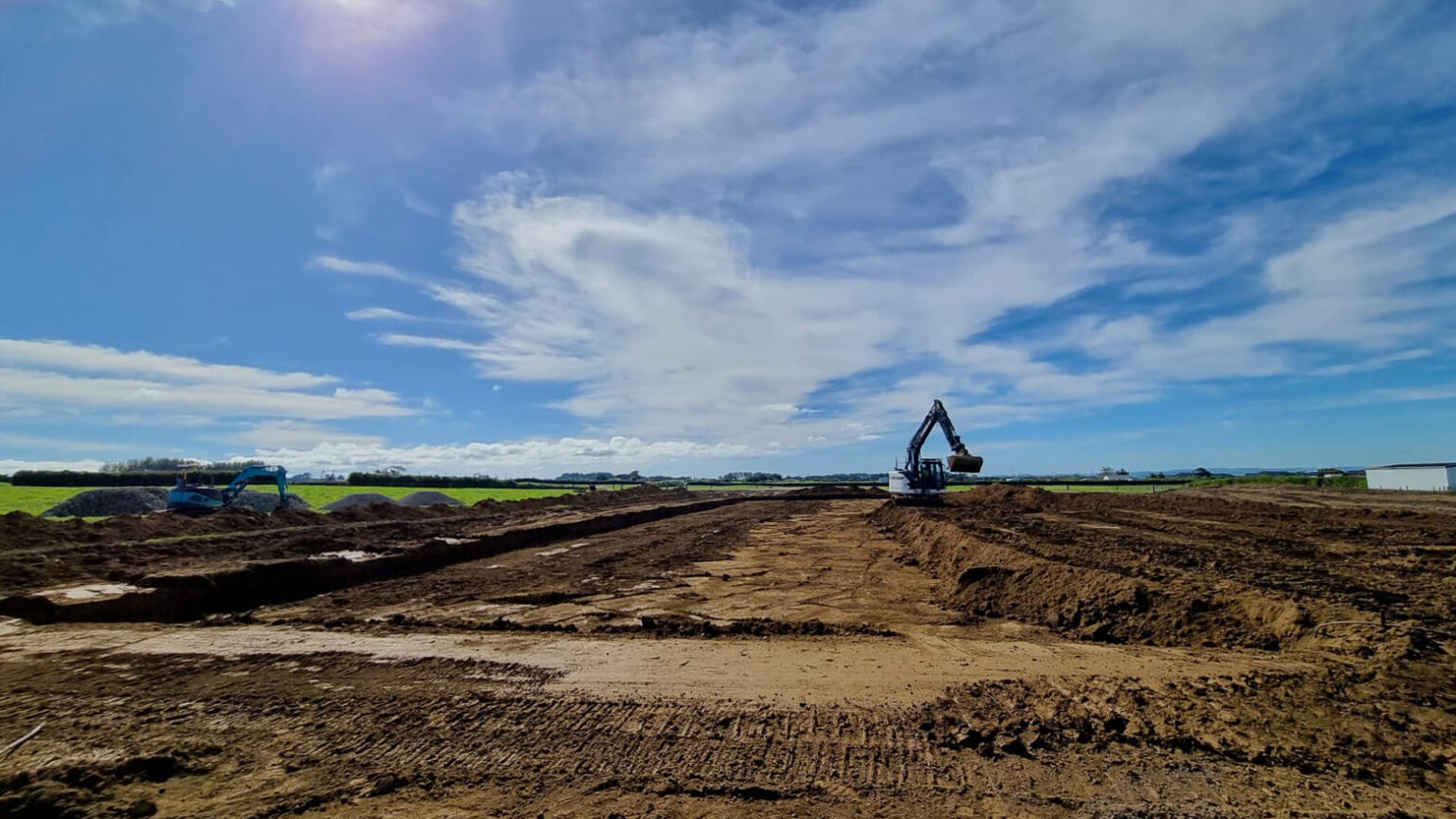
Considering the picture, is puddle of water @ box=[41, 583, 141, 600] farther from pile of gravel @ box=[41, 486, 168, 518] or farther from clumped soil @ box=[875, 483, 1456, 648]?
pile of gravel @ box=[41, 486, 168, 518]

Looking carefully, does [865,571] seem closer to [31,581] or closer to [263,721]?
[263,721]

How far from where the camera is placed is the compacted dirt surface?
12.8 ft

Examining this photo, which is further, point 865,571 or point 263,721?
A: point 865,571

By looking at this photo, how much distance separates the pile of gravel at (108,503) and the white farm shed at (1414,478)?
212ft

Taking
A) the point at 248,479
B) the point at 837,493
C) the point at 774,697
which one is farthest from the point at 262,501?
the point at 837,493

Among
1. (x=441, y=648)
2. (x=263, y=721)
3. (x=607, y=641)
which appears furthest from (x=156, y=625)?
(x=607, y=641)

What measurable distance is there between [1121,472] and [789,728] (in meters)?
113

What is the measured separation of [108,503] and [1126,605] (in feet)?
126

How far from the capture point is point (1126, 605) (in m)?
7.89

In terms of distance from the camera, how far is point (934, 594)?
10.6 meters

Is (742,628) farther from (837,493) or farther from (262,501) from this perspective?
(837,493)

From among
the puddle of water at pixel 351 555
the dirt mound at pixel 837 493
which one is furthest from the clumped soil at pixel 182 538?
the dirt mound at pixel 837 493

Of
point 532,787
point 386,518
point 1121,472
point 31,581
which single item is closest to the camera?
point 532,787

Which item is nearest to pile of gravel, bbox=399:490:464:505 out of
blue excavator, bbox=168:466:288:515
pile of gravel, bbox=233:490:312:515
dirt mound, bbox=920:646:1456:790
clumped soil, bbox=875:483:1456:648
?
pile of gravel, bbox=233:490:312:515
